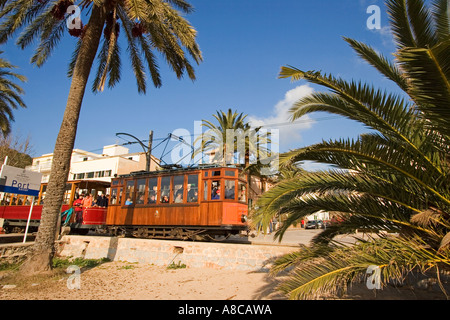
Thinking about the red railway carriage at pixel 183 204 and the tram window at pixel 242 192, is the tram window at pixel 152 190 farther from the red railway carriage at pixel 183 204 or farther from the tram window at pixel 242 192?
the tram window at pixel 242 192

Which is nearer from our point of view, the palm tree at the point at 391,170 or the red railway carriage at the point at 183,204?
the palm tree at the point at 391,170

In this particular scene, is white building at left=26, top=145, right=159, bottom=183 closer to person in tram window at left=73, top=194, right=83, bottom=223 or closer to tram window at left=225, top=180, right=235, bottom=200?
person in tram window at left=73, top=194, right=83, bottom=223

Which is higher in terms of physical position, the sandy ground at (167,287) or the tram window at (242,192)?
the tram window at (242,192)

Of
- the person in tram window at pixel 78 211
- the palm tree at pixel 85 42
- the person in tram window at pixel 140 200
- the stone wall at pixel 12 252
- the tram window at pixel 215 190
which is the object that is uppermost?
the palm tree at pixel 85 42

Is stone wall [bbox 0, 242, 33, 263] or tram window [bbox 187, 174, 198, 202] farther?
tram window [bbox 187, 174, 198, 202]

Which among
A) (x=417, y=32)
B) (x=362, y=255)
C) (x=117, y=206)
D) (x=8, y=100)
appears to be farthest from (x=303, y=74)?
(x=8, y=100)

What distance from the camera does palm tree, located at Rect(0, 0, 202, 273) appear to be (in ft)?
26.2

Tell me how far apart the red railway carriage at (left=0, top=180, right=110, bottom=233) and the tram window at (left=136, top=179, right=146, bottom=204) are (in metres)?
3.20

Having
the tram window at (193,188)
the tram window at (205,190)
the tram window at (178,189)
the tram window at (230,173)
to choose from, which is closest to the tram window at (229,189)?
the tram window at (230,173)

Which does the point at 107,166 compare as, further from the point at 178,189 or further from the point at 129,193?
the point at 178,189

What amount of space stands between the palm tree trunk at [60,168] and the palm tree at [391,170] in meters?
6.80

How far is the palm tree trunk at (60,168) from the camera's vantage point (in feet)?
25.9

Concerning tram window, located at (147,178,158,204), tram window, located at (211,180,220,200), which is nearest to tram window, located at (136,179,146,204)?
tram window, located at (147,178,158,204)

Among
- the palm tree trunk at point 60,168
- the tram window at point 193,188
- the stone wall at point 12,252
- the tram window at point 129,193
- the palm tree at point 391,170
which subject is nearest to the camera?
the palm tree at point 391,170
